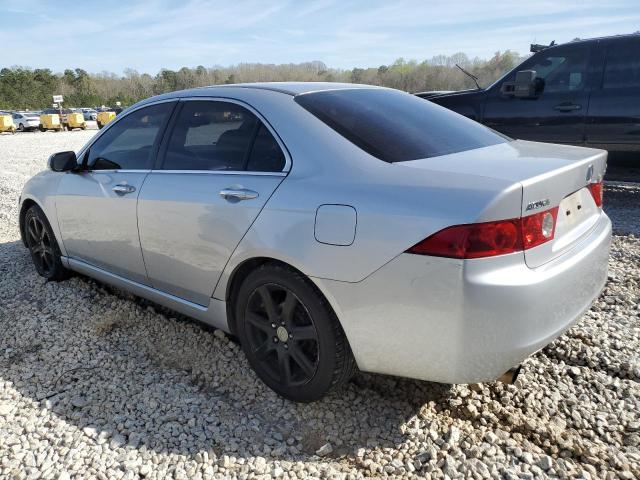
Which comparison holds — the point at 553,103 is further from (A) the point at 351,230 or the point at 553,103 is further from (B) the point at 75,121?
(B) the point at 75,121

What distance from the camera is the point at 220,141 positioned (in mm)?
2965

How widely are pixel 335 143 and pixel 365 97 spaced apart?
0.71m

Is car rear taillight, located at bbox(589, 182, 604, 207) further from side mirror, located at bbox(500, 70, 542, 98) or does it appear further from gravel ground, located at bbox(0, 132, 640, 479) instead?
side mirror, located at bbox(500, 70, 542, 98)

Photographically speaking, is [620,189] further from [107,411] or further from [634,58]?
[107,411]

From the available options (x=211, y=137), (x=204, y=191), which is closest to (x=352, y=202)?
(x=204, y=191)

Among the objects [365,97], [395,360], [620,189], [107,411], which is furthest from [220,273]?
[620,189]

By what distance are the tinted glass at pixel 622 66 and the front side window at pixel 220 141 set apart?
5.13m

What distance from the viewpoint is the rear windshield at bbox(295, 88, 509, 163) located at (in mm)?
2453

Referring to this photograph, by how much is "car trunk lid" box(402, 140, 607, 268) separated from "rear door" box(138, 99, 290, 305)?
83 centimetres

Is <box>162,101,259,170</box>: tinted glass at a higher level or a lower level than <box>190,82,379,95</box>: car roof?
lower

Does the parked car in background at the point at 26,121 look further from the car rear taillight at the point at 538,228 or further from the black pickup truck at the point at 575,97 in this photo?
the car rear taillight at the point at 538,228

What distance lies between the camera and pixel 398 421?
98.3 inches

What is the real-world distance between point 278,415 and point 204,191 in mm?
1233

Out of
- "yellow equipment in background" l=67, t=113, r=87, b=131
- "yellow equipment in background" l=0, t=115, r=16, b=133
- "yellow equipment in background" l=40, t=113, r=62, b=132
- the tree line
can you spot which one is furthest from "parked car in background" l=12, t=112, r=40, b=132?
the tree line
